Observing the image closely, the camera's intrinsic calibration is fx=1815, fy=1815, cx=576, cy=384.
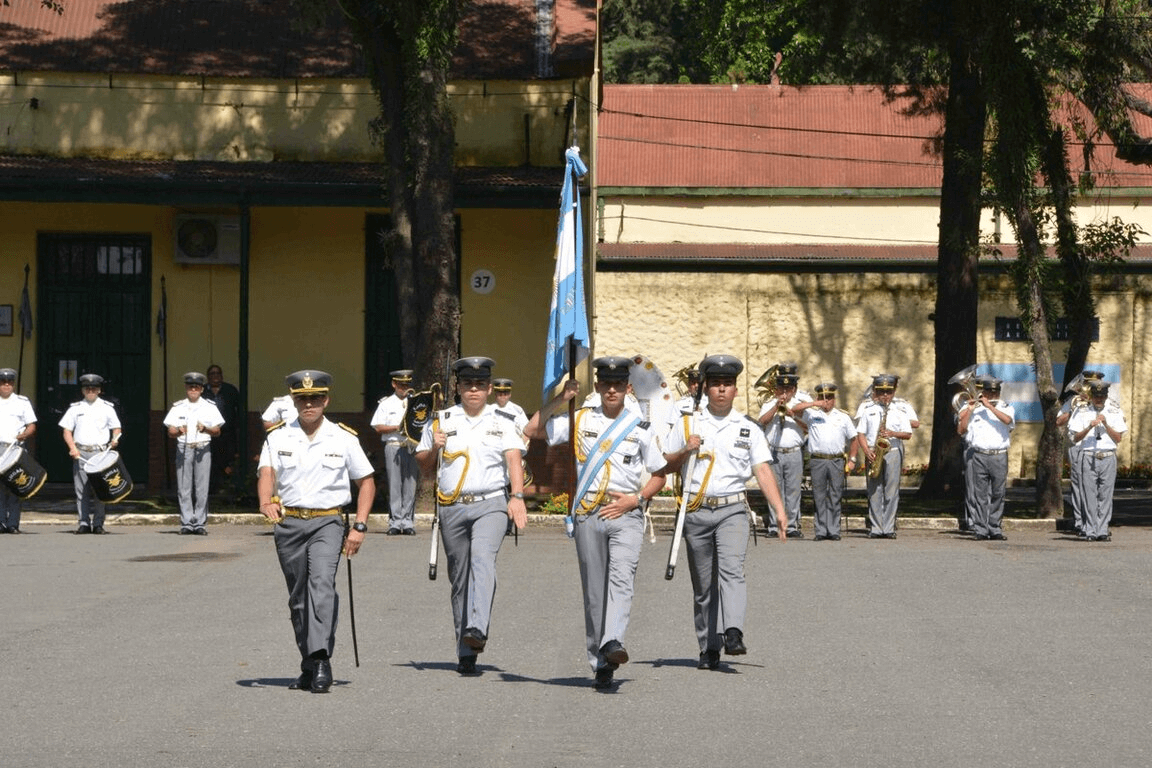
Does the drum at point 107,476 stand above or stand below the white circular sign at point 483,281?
below

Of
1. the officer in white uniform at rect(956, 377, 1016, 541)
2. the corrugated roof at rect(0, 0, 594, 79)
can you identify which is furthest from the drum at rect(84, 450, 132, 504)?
the officer in white uniform at rect(956, 377, 1016, 541)

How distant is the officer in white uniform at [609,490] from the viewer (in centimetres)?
1068

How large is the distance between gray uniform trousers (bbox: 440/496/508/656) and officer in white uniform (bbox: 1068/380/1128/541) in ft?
39.6

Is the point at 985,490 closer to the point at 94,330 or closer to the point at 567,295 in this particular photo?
the point at 567,295

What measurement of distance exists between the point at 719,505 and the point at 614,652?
1.50 meters

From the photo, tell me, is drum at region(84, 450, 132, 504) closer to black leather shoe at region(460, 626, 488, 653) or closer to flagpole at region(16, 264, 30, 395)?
flagpole at region(16, 264, 30, 395)

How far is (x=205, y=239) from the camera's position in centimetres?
2697

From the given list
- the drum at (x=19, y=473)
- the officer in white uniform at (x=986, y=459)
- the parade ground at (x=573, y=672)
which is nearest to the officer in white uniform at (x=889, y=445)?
the officer in white uniform at (x=986, y=459)

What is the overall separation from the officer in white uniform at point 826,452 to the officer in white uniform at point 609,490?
1049 cm

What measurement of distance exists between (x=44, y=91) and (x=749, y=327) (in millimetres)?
12451

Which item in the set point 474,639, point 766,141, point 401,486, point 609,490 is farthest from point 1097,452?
point 766,141

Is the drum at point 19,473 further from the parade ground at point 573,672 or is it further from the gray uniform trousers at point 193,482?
the parade ground at point 573,672

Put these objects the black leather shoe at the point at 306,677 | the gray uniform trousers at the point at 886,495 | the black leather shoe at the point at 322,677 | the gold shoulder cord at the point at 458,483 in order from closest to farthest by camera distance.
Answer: the black leather shoe at the point at 322,677 < the black leather shoe at the point at 306,677 < the gold shoulder cord at the point at 458,483 < the gray uniform trousers at the point at 886,495

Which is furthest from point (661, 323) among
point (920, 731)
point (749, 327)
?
point (920, 731)
